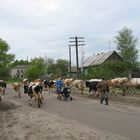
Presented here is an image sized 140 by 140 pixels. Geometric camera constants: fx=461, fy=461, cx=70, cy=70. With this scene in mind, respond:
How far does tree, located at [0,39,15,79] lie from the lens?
133 meters

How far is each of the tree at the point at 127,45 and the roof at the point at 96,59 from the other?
3.48 metres

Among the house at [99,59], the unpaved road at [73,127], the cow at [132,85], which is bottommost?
the unpaved road at [73,127]

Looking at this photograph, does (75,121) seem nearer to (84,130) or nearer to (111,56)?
(84,130)

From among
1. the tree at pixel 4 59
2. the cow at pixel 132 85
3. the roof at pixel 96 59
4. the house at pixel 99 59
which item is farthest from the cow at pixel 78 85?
the tree at pixel 4 59

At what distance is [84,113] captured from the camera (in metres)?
24.0

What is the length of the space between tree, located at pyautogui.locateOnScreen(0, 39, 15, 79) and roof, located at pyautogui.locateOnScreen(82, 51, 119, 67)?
2469cm

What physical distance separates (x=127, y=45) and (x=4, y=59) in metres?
43.8

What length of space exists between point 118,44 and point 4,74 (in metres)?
42.3

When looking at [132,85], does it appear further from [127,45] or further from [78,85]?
[127,45]

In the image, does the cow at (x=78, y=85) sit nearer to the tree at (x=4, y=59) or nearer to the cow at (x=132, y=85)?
the cow at (x=132, y=85)

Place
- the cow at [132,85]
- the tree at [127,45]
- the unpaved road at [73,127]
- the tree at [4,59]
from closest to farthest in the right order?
the unpaved road at [73,127]
the cow at [132,85]
the tree at [127,45]
the tree at [4,59]

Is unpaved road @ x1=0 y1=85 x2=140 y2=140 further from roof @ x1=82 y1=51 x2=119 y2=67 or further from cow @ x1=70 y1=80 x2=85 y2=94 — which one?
roof @ x1=82 y1=51 x2=119 y2=67

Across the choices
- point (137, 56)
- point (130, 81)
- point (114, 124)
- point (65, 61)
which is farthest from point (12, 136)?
point (65, 61)

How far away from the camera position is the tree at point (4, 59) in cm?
13262
